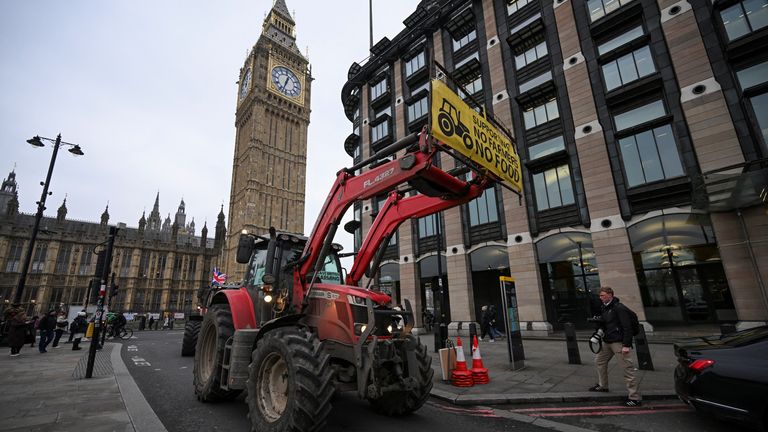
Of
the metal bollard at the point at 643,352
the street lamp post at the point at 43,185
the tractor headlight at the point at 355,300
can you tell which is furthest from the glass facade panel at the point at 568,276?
the street lamp post at the point at 43,185

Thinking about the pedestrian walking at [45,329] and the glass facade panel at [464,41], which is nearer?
the pedestrian walking at [45,329]

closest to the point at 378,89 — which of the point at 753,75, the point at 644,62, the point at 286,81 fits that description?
the point at 644,62

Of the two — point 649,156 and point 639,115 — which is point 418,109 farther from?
point 649,156

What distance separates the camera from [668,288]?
16.8 m

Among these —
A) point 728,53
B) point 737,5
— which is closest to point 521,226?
point 728,53

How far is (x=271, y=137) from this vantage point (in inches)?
2773

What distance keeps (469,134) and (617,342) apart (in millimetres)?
5009

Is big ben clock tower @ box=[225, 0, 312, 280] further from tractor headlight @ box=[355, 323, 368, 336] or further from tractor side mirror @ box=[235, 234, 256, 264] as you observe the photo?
tractor headlight @ box=[355, 323, 368, 336]

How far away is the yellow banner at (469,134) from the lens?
4.49 m

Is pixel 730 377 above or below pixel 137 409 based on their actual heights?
above

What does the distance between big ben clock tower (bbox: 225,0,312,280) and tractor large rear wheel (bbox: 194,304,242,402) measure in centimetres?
6037

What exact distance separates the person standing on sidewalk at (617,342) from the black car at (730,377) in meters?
0.81

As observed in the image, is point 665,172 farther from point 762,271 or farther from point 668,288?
point 668,288

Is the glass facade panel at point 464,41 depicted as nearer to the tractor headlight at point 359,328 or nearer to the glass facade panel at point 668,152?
the glass facade panel at point 668,152
